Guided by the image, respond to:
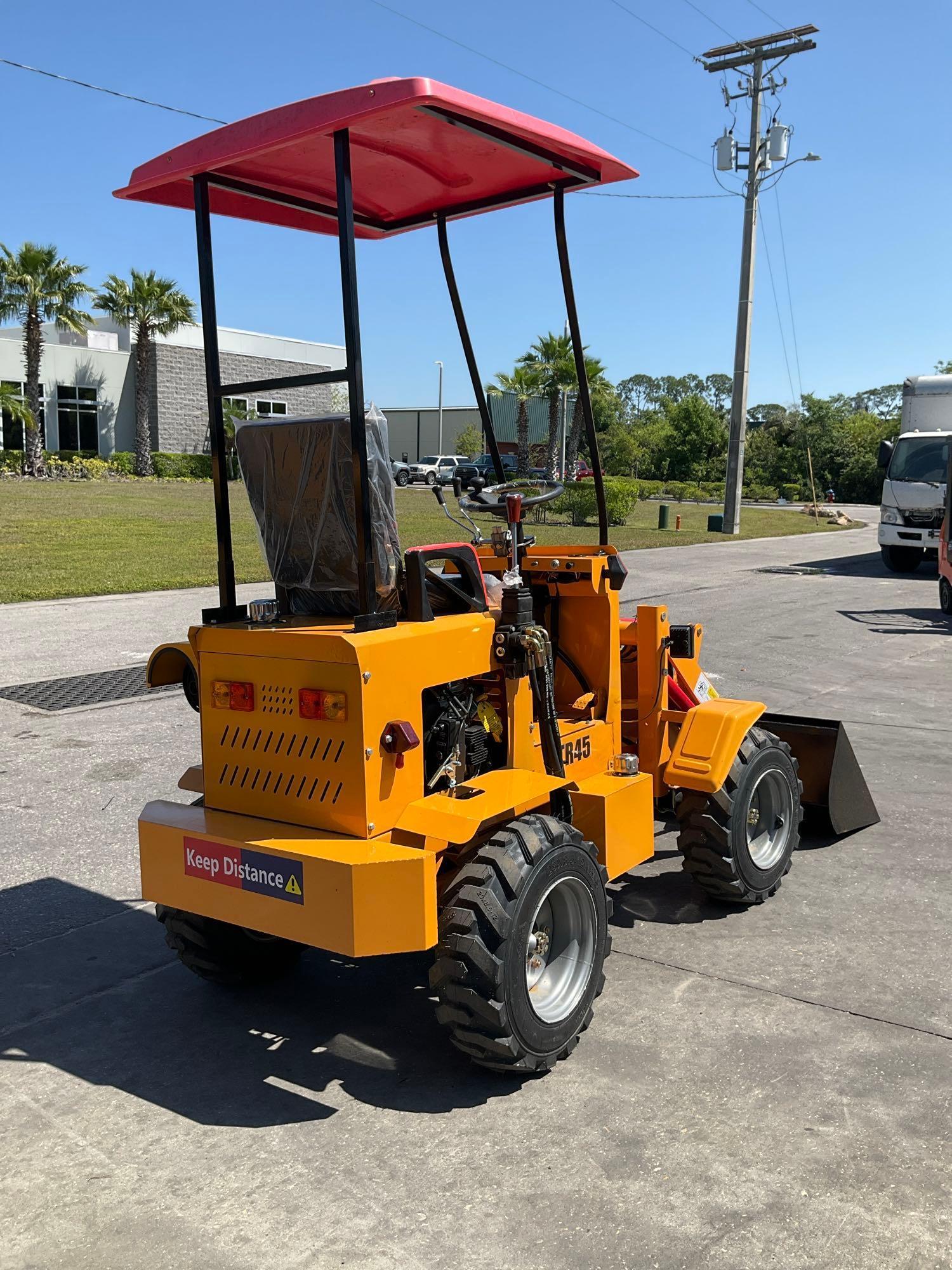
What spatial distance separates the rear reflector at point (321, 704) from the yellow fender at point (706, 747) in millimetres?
1834

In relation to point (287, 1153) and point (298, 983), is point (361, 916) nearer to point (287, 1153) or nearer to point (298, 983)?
point (287, 1153)

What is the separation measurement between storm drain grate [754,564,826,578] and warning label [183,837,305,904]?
18.4 metres

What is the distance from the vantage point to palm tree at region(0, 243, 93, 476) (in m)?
36.9

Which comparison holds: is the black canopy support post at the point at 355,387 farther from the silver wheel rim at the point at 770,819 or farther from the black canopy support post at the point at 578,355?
the silver wheel rim at the point at 770,819

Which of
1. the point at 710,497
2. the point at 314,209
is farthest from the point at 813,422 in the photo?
the point at 314,209

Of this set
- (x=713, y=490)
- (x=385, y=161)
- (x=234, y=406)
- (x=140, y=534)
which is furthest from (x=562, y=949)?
(x=713, y=490)

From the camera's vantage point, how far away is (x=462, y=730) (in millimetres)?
3750

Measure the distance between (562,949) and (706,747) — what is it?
1331 millimetres

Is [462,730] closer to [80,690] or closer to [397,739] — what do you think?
[397,739]

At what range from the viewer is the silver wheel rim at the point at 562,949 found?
3562mm

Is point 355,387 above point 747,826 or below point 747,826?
above

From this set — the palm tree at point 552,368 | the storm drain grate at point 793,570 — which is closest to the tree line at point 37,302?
the palm tree at point 552,368

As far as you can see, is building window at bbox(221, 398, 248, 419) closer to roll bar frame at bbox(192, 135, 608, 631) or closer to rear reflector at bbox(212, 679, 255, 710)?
roll bar frame at bbox(192, 135, 608, 631)

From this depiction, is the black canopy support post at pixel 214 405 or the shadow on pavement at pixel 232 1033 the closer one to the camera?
the shadow on pavement at pixel 232 1033
